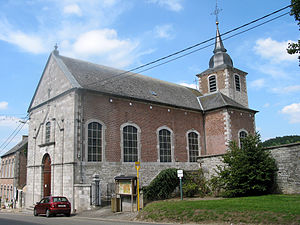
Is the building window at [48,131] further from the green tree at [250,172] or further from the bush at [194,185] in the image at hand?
the green tree at [250,172]

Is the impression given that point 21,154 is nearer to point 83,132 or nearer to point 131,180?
point 83,132

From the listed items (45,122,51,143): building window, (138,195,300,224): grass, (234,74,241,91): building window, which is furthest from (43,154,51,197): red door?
(234,74,241,91): building window

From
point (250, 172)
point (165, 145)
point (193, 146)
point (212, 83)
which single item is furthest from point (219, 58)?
point (250, 172)

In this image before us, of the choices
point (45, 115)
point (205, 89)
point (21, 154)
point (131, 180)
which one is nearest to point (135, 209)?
point (131, 180)

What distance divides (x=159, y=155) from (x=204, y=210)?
11.1 meters

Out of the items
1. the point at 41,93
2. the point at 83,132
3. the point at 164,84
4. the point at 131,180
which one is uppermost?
the point at 164,84

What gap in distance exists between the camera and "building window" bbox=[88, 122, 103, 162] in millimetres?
18697

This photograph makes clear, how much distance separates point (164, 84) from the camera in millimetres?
28562

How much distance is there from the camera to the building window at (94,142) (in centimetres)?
1870

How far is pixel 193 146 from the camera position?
2497 cm

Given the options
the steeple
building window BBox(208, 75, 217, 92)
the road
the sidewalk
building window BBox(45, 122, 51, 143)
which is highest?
the steeple

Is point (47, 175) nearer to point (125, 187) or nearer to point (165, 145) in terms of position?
point (125, 187)

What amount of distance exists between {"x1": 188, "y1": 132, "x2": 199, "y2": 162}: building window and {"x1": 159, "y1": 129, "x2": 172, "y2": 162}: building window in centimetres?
225

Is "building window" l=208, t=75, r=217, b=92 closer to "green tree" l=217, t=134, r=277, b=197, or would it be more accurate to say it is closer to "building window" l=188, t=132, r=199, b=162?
"building window" l=188, t=132, r=199, b=162
